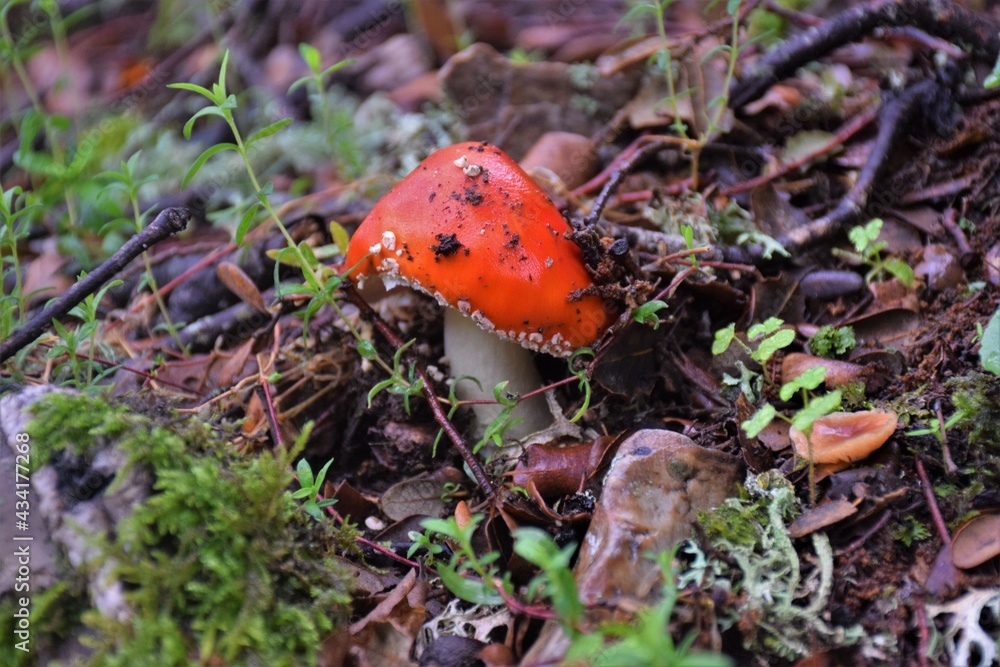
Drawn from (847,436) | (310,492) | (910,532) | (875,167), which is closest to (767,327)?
(847,436)

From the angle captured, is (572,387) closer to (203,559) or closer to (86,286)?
(203,559)

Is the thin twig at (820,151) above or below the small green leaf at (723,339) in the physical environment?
above

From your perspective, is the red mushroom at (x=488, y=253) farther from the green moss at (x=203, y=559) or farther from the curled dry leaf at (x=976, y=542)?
the curled dry leaf at (x=976, y=542)

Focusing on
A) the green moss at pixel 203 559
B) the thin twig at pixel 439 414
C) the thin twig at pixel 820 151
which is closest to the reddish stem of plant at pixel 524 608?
the green moss at pixel 203 559

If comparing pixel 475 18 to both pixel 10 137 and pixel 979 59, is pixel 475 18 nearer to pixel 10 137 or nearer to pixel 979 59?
pixel 979 59

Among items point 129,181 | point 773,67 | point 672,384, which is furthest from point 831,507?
point 129,181
